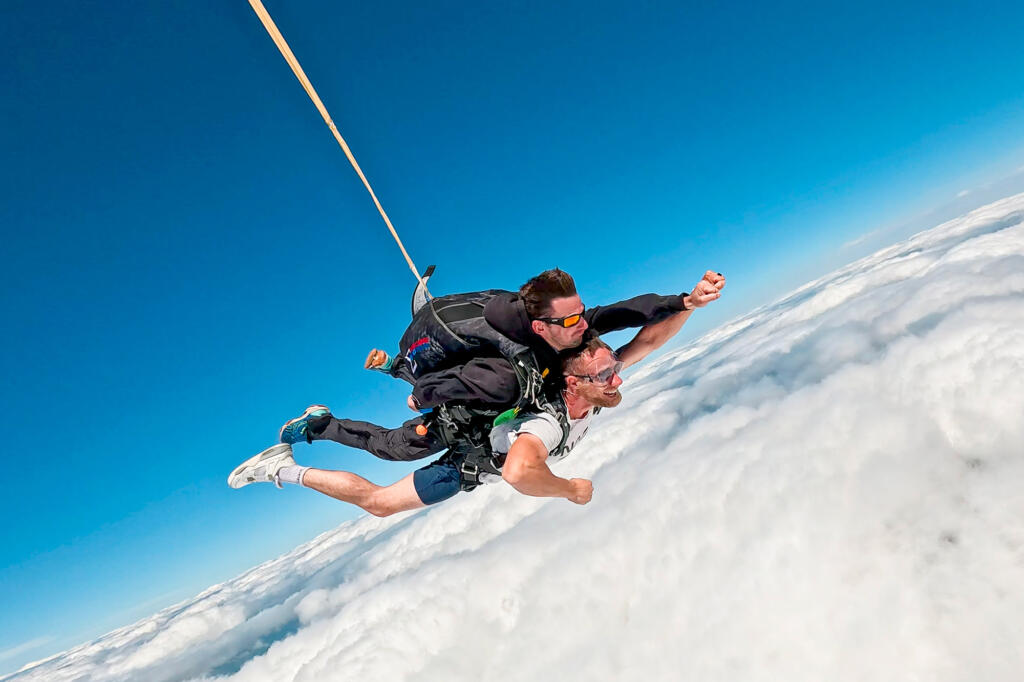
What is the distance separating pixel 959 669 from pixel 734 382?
162ft

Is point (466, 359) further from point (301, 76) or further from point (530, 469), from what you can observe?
point (301, 76)

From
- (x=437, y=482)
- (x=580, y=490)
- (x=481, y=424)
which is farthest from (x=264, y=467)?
(x=580, y=490)

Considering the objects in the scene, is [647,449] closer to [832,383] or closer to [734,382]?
[734,382]

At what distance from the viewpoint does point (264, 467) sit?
12.8 feet

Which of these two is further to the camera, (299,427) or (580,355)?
(299,427)

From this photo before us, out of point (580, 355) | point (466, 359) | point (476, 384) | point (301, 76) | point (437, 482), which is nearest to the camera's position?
point (301, 76)

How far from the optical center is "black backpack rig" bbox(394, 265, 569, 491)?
9.64 feet

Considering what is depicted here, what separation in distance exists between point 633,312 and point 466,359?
1166 mm

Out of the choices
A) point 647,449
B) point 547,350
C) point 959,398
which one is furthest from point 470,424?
point 647,449

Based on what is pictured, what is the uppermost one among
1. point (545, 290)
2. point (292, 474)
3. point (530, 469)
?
point (545, 290)

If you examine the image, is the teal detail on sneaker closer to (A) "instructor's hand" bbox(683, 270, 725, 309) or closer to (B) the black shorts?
(B) the black shorts

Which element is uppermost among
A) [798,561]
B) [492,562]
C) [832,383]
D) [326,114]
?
[326,114]

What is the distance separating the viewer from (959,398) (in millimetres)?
51031

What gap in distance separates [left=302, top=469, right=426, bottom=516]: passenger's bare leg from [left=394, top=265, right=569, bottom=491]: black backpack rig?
0.50 metres
